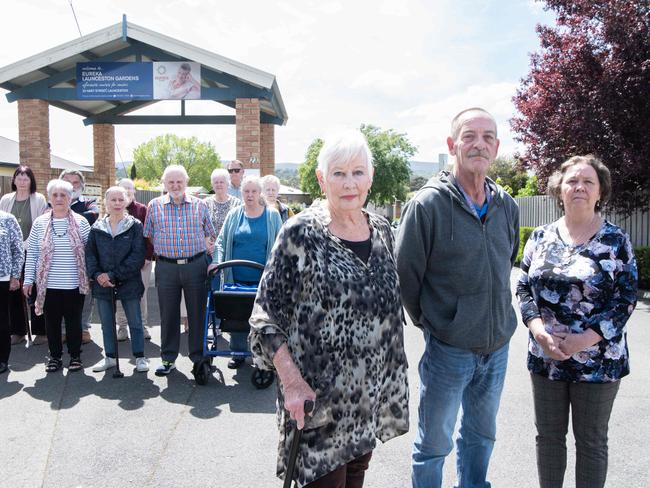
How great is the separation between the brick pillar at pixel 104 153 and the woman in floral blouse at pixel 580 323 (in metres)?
16.3

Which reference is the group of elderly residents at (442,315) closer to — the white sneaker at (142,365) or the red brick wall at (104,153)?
the white sneaker at (142,365)

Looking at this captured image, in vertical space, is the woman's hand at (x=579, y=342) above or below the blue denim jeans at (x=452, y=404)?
above

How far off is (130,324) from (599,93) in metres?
9.33

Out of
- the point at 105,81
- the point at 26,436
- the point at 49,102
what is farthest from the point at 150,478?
the point at 49,102

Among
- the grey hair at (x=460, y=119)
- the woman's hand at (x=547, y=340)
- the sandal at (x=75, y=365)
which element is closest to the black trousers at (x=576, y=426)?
the woman's hand at (x=547, y=340)

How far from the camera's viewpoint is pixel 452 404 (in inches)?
104

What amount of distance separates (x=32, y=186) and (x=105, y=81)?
268 inches

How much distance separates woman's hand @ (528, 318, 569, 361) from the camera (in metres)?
2.67

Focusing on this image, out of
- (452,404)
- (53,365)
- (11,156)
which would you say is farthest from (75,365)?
(11,156)

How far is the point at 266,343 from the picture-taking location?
2131 mm

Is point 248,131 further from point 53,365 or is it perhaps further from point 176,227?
point 53,365

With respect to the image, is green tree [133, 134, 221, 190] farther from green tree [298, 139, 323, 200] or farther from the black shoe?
the black shoe

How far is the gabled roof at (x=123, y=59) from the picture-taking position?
12055 mm

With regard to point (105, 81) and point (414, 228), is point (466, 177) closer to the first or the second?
point (414, 228)
